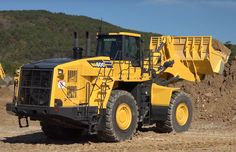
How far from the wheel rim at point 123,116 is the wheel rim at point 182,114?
2587mm

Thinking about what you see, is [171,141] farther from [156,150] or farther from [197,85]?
[197,85]

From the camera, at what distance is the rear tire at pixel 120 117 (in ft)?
Result: 43.0

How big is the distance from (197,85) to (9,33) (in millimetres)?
62594

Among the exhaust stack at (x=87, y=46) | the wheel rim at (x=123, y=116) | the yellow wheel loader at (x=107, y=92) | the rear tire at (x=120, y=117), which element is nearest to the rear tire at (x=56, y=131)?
the yellow wheel loader at (x=107, y=92)

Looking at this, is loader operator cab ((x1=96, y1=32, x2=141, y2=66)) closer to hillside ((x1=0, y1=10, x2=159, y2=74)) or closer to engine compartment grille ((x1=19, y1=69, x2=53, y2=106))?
engine compartment grille ((x1=19, y1=69, x2=53, y2=106))

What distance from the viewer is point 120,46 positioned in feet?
46.0

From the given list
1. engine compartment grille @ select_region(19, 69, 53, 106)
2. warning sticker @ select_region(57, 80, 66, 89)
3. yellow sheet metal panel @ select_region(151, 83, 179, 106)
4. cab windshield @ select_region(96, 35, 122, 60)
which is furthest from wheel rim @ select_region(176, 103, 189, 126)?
engine compartment grille @ select_region(19, 69, 53, 106)

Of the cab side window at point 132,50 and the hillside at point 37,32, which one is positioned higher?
the hillside at point 37,32

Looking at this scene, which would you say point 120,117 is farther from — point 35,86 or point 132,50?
point 35,86

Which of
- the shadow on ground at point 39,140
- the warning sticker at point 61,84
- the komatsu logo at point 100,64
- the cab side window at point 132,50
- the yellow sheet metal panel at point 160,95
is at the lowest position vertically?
the shadow on ground at point 39,140

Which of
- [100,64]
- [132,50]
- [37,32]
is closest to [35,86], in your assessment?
[100,64]

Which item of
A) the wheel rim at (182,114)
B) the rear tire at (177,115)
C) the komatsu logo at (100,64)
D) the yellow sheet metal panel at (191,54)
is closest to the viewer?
the komatsu logo at (100,64)

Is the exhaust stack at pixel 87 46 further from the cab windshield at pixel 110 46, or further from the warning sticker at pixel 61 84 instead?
the warning sticker at pixel 61 84

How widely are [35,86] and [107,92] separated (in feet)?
5.43
